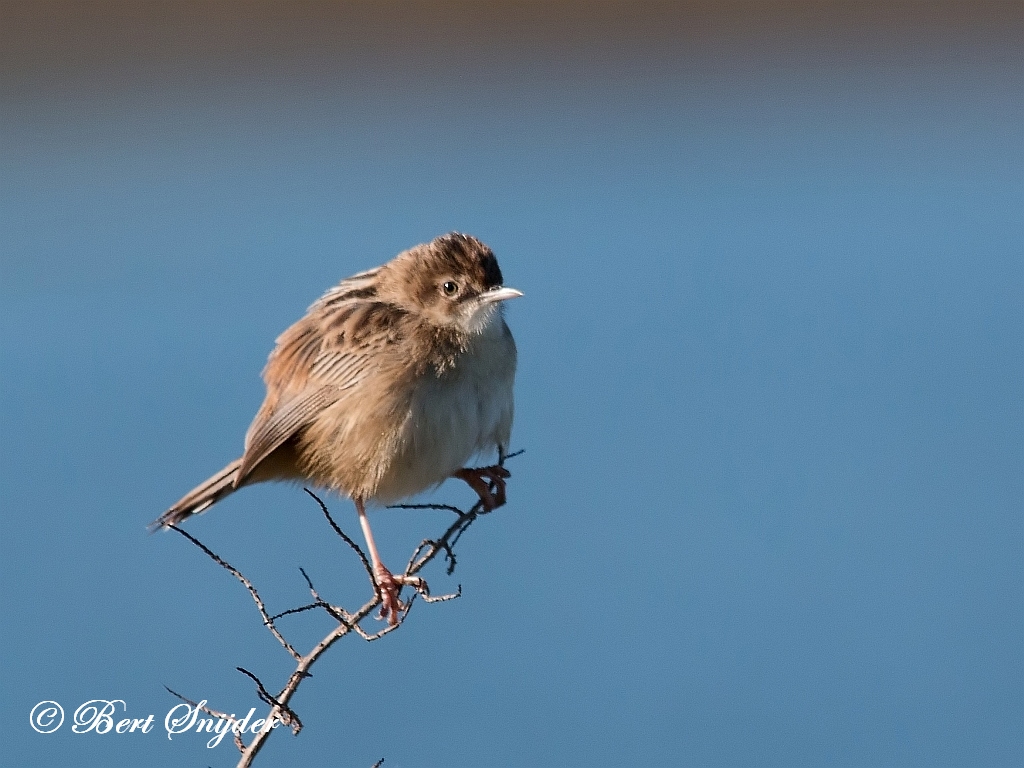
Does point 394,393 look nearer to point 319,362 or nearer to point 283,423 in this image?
point 319,362

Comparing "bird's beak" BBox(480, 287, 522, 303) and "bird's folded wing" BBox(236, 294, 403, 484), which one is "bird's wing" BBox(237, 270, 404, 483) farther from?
"bird's beak" BBox(480, 287, 522, 303)

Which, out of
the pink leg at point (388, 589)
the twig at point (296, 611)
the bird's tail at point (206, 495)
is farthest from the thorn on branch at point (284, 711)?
the bird's tail at point (206, 495)

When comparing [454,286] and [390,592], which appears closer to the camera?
[390,592]

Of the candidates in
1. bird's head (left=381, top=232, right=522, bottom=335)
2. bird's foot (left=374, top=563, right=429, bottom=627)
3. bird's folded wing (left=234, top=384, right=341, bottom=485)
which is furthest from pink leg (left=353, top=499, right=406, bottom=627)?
bird's head (left=381, top=232, right=522, bottom=335)

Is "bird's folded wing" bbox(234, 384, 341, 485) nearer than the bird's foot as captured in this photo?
No

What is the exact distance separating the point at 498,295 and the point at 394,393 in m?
0.64

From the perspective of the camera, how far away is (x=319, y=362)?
5.37 meters

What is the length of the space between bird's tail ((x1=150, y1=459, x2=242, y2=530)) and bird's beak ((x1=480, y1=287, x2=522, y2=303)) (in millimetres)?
1271

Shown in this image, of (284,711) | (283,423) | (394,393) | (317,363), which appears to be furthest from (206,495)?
(284,711)

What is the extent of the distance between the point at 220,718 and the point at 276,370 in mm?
2226

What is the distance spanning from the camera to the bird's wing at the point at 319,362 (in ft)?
17.2

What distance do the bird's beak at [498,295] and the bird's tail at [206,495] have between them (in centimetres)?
A: 127

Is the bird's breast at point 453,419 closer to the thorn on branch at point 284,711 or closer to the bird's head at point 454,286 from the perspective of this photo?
the bird's head at point 454,286

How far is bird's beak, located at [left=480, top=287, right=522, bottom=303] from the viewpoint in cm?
526
